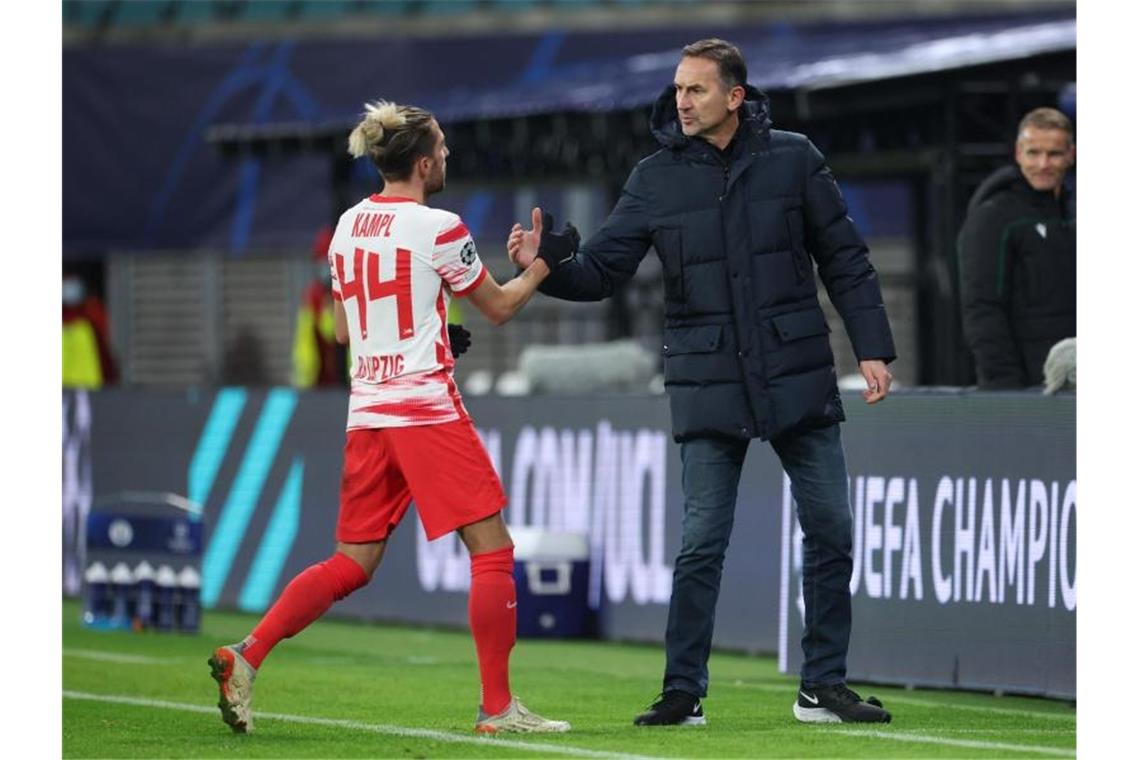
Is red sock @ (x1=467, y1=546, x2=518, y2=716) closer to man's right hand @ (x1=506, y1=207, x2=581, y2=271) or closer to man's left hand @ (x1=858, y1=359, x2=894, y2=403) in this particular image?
man's right hand @ (x1=506, y1=207, x2=581, y2=271)

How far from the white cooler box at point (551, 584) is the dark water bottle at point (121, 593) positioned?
2.24 metres

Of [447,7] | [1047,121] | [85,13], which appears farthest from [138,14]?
[1047,121]

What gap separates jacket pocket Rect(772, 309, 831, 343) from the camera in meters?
8.49

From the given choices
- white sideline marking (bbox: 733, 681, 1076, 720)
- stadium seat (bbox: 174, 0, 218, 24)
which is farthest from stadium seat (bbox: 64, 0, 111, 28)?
white sideline marking (bbox: 733, 681, 1076, 720)

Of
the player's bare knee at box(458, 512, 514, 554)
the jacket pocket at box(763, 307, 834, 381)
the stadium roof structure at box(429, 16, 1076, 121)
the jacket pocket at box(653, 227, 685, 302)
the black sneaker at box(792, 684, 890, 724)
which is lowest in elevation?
the black sneaker at box(792, 684, 890, 724)

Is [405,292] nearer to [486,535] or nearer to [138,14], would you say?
[486,535]

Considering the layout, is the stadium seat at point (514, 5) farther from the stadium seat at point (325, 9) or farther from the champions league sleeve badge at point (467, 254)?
the champions league sleeve badge at point (467, 254)

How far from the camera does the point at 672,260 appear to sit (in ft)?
28.2

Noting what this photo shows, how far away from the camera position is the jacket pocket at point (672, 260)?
8.57 m

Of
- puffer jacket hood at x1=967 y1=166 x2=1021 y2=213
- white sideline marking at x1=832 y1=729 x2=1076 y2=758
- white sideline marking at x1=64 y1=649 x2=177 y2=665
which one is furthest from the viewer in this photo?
white sideline marking at x1=64 y1=649 x2=177 y2=665

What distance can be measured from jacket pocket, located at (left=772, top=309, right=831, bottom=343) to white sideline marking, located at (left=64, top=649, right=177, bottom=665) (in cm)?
482

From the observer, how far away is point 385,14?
87.0 feet

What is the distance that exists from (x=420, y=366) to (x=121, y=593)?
706 cm
